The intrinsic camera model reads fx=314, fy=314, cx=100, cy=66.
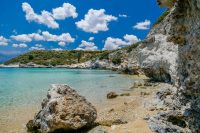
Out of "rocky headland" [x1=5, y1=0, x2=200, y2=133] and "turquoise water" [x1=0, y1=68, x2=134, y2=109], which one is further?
"turquoise water" [x1=0, y1=68, x2=134, y2=109]

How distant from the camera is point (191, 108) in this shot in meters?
11.3

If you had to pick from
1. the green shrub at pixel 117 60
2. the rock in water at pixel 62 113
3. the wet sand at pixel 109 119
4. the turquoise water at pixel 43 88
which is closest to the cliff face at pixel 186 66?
the wet sand at pixel 109 119

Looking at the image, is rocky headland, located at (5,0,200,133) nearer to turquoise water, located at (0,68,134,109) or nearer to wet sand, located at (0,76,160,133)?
wet sand, located at (0,76,160,133)

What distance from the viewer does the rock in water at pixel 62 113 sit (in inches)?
664

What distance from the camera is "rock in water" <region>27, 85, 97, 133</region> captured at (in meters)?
16.9

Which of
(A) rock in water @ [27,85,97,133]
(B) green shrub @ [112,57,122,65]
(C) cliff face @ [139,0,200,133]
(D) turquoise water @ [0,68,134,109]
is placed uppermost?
(B) green shrub @ [112,57,122,65]

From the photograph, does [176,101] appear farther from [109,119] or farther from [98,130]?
[109,119]

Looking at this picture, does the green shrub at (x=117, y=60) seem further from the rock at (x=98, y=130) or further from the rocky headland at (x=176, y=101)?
the rock at (x=98, y=130)

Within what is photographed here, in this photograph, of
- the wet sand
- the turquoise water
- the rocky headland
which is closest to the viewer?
the rocky headland

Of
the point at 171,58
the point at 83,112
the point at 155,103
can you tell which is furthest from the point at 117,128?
the point at 171,58

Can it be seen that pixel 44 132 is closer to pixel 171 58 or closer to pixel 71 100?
pixel 71 100

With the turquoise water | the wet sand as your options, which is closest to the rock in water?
the wet sand

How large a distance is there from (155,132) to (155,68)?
3820 centimetres

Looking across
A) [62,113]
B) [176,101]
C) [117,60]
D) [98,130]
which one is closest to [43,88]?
[62,113]
